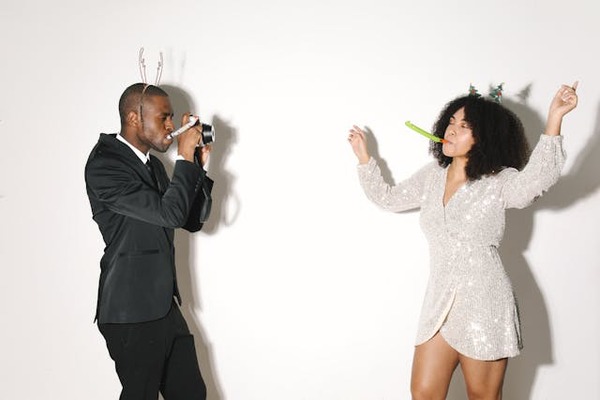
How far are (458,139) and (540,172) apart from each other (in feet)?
1.05

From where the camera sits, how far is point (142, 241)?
203 centimetres

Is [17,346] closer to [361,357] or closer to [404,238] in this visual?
[361,357]

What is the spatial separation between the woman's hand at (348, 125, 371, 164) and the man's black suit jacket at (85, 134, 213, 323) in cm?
66

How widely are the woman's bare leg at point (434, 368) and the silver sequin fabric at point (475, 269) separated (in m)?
0.04

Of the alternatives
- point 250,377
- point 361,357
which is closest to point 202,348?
point 250,377

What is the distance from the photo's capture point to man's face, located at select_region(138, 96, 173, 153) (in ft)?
6.87

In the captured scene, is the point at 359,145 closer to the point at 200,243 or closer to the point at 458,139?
the point at 458,139

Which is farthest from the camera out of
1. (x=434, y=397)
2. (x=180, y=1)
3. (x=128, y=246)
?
(x=180, y=1)

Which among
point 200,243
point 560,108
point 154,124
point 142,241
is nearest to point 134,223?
point 142,241

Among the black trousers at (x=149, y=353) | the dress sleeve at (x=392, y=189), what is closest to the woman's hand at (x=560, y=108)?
the dress sleeve at (x=392, y=189)

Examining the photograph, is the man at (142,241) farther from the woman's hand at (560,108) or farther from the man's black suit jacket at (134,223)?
the woman's hand at (560,108)

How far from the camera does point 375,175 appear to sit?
2428mm

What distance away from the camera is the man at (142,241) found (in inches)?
77.0

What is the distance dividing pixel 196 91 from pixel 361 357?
1.30m
